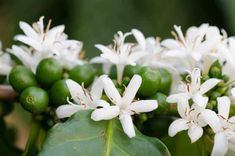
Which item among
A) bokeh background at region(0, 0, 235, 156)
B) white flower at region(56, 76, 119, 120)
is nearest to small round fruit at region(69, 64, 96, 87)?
white flower at region(56, 76, 119, 120)

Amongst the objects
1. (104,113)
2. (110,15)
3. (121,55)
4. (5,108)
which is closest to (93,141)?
(104,113)

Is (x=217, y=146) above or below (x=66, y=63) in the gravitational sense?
below

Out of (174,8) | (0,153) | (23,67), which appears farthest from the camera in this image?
(174,8)

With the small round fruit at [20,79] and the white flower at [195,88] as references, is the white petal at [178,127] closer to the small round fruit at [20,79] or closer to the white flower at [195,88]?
the white flower at [195,88]

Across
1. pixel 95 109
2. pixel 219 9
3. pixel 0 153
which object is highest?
pixel 219 9

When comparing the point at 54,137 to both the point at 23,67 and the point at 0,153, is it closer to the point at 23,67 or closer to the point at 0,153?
the point at 23,67

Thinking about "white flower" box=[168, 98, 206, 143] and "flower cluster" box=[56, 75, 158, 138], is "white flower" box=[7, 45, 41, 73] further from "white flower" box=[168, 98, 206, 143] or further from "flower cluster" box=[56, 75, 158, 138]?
"white flower" box=[168, 98, 206, 143]

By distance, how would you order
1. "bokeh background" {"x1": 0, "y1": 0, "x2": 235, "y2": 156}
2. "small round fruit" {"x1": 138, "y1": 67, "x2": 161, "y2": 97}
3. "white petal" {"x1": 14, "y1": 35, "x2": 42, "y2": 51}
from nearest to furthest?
"small round fruit" {"x1": 138, "y1": 67, "x2": 161, "y2": 97} → "white petal" {"x1": 14, "y1": 35, "x2": 42, "y2": 51} → "bokeh background" {"x1": 0, "y1": 0, "x2": 235, "y2": 156}

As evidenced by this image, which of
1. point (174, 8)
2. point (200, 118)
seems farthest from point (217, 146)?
point (174, 8)

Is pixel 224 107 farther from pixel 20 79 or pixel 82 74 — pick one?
pixel 20 79
